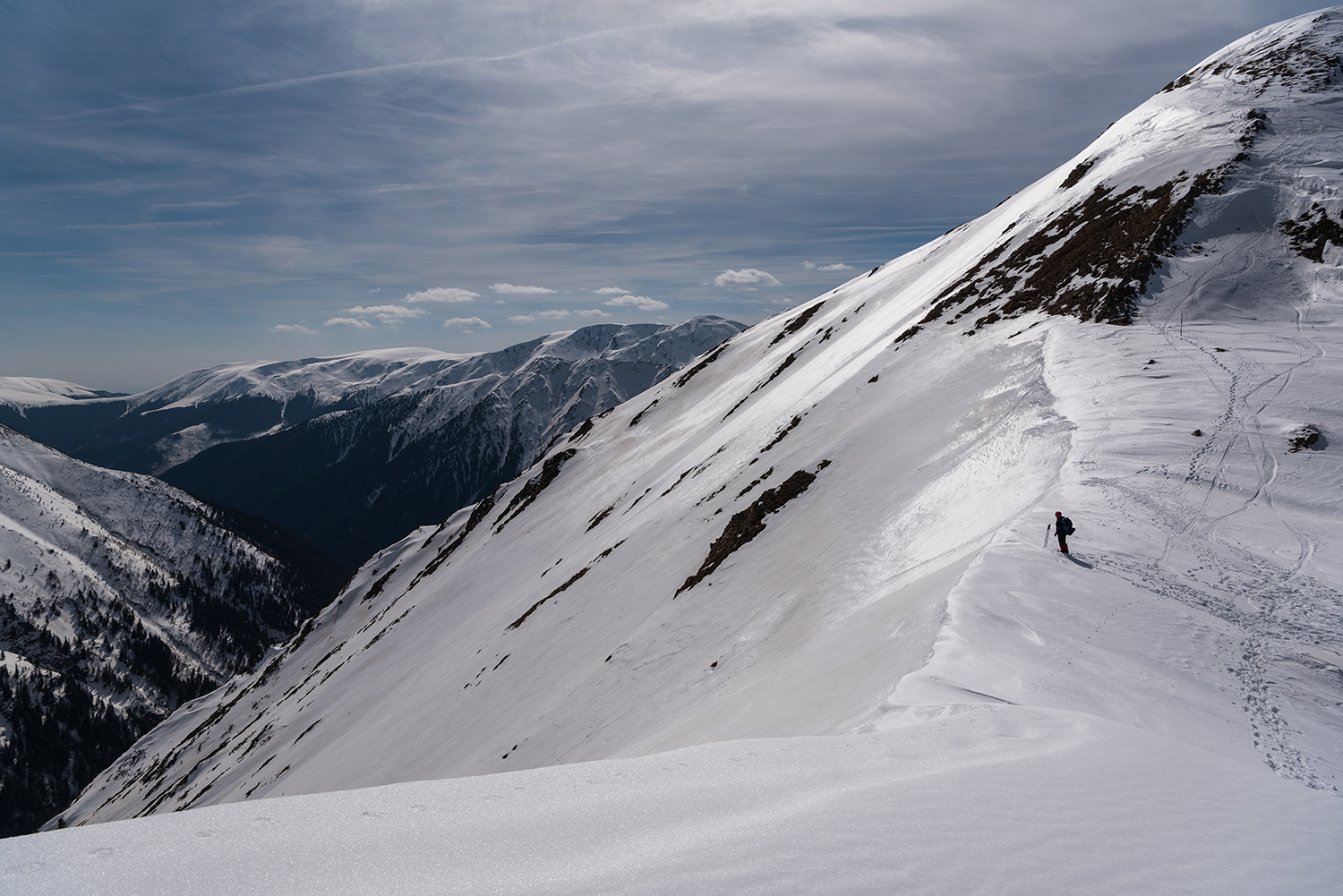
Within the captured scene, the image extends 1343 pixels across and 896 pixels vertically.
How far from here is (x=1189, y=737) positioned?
25.9 feet

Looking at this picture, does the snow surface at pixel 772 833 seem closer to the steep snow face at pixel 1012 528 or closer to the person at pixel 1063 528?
the steep snow face at pixel 1012 528

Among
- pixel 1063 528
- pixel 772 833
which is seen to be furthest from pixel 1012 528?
pixel 772 833

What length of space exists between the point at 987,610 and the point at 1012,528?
14.1 ft

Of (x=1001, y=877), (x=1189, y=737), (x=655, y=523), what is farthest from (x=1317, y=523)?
(x=655, y=523)

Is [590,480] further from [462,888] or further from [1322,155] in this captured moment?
[462,888]

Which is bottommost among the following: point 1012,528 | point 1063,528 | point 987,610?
point 987,610

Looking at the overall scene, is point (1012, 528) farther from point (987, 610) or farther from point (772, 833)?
point (772, 833)

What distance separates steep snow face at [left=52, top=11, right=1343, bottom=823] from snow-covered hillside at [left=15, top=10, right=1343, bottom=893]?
13cm

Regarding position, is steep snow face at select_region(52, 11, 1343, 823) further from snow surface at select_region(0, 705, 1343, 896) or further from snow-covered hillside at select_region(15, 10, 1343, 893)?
snow surface at select_region(0, 705, 1343, 896)

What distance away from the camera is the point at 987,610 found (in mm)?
10875

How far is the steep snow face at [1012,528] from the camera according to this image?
10.0 m

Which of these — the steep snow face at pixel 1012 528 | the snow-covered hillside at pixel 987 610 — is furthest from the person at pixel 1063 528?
the snow-covered hillside at pixel 987 610

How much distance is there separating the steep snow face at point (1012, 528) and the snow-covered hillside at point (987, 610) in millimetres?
133

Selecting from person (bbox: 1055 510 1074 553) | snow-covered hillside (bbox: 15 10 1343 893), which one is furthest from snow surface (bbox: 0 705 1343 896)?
person (bbox: 1055 510 1074 553)
